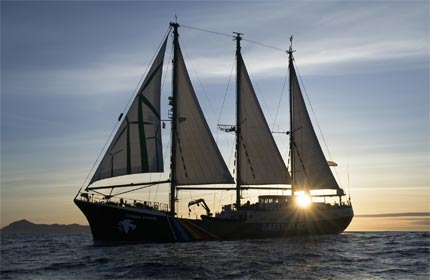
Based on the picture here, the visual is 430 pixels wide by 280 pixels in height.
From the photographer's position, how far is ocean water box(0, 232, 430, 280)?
1372 inches

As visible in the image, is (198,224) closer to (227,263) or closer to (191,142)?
(191,142)

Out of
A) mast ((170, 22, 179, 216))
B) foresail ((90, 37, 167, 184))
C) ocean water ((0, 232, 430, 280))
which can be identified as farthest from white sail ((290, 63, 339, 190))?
foresail ((90, 37, 167, 184))

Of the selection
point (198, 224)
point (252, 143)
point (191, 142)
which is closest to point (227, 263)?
point (198, 224)

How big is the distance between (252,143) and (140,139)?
16.5m

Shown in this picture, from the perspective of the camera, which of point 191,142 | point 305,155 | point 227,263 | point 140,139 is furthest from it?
point 305,155

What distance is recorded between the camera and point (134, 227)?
173 feet

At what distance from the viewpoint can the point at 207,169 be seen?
58.4 m

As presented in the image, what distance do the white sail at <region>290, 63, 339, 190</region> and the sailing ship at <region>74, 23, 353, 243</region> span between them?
14 centimetres

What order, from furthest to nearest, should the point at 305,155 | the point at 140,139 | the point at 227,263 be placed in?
the point at 305,155 → the point at 140,139 → the point at 227,263

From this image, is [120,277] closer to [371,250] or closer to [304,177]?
[371,250]

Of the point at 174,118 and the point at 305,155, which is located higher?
the point at 174,118

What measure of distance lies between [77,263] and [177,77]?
25393 mm

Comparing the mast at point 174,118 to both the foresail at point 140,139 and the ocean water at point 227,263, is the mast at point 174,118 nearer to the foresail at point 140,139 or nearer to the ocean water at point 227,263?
the foresail at point 140,139

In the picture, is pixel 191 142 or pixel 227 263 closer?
pixel 227 263
